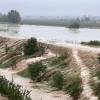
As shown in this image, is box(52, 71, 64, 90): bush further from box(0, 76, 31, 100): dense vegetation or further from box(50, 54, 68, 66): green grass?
box(50, 54, 68, 66): green grass

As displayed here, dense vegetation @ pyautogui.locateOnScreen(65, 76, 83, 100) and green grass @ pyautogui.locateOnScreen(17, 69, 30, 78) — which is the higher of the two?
dense vegetation @ pyautogui.locateOnScreen(65, 76, 83, 100)

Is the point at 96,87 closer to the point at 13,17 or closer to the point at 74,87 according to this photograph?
the point at 74,87

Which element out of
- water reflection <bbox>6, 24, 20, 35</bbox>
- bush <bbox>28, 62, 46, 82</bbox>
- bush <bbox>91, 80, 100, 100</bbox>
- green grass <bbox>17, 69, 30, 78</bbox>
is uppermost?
bush <bbox>91, 80, 100, 100</bbox>

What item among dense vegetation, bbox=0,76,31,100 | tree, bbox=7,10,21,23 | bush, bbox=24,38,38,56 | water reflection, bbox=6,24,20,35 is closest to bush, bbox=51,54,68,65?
bush, bbox=24,38,38,56

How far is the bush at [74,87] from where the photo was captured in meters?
26.4

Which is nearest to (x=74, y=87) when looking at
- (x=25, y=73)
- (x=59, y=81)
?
(x=59, y=81)

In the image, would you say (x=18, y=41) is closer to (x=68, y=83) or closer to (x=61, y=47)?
(x=61, y=47)

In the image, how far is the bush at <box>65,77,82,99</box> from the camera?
26394mm

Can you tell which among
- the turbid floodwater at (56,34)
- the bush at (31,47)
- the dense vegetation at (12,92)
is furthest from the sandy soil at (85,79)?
the turbid floodwater at (56,34)

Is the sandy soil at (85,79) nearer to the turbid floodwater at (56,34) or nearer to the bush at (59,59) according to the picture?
A: the bush at (59,59)

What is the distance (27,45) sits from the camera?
1754 inches

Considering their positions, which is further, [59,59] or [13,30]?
[13,30]

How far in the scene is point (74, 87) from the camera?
27.0 meters

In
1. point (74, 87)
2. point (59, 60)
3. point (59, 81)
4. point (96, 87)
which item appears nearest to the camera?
point (96, 87)
